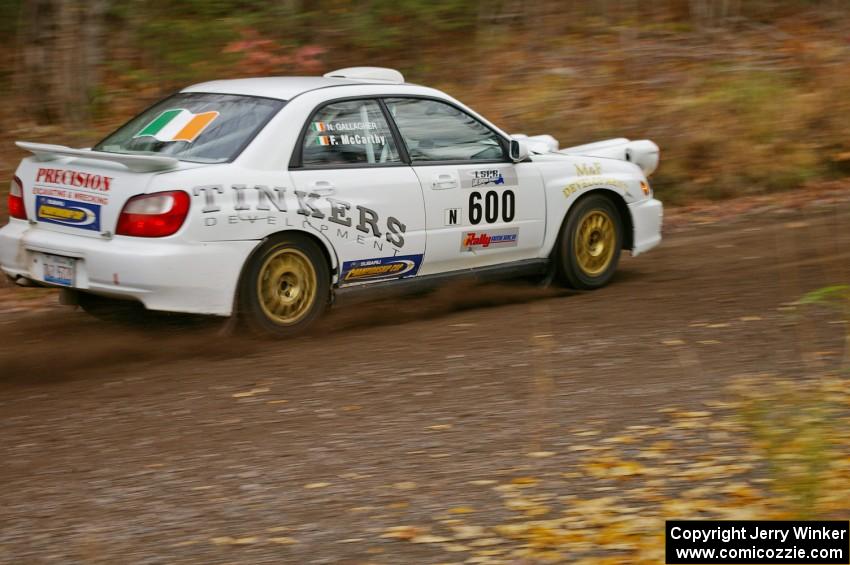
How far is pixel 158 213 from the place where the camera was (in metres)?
6.65

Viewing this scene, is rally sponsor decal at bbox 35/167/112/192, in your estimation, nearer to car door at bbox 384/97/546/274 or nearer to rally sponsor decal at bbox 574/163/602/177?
car door at bbox 384/97/546/274

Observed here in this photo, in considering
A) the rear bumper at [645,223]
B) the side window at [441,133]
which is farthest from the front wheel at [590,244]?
the side window at [441,133]

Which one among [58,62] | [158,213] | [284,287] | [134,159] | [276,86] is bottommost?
[284,287]

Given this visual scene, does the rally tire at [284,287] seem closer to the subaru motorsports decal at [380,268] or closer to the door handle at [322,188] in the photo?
the subaru motorsports decal at [380,268]

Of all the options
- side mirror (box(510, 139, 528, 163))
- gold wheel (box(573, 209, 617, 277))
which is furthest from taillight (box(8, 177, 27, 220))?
gold wheel (box(573, 209, 617, 277))

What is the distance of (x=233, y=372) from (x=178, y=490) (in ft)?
6.04

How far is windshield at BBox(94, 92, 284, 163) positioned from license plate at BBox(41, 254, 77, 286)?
2.89 ft

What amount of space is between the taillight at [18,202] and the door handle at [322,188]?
1777mm

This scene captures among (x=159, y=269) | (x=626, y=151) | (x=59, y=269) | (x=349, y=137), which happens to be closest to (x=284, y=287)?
(x=159, y=269)

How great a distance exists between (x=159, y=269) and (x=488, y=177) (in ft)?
8.44

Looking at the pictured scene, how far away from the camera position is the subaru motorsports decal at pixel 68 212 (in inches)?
270

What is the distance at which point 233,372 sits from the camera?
21.6ft

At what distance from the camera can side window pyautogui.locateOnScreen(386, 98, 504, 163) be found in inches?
311

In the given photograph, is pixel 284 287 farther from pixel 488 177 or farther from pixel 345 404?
pixel 488 177
